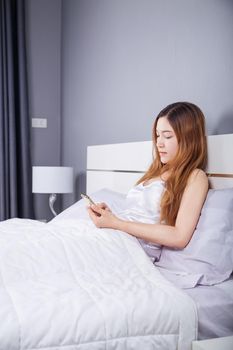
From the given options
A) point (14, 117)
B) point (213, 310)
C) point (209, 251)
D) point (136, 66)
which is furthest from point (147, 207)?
point (14, 117)

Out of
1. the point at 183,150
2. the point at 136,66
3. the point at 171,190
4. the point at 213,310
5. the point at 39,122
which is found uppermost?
the point at 136,66

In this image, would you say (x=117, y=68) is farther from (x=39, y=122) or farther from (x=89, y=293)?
(x=89, y=293)

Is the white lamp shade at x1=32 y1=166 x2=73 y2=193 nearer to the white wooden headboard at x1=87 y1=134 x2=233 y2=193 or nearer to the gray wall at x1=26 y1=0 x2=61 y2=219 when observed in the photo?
the white wooden headboard at x1=87 y1=134 x2=233 y2=193

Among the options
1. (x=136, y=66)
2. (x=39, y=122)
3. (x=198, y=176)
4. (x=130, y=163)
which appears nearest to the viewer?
(x=198, y=176)

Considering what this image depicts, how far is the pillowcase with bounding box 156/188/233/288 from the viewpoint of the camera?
129cm

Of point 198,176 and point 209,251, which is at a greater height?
point 198,176

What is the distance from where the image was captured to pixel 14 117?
358 centimetres

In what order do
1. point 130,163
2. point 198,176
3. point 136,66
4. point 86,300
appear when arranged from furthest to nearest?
point 136,66
point 130,163
point 198,176
point 86,300

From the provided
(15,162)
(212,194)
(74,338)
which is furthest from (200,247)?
(15,162)

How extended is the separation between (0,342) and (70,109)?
2983 mm

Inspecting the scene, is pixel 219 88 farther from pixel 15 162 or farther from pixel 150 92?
pixel 15 162

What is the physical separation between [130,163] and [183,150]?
72 centimetres

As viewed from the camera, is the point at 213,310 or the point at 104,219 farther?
the point at 104,219

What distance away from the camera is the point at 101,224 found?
1494mm
